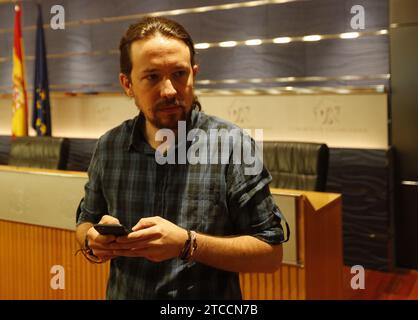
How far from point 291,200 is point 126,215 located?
871 millimetres

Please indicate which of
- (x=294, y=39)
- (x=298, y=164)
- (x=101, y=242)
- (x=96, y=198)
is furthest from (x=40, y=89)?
(x=101, y=242)

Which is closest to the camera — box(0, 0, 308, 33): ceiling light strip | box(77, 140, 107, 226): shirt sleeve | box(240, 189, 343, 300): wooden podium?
box(77, 140, 107, 226): shirt sleeve

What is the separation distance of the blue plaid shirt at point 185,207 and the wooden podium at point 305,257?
76 centimetres

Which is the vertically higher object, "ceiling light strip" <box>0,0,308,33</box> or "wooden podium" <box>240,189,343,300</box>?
"ceiling light strip" <box>0,0,308,33</box>

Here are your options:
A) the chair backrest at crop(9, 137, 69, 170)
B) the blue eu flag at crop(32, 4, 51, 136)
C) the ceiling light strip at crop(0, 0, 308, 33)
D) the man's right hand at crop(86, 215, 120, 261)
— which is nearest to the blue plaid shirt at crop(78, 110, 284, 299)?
the man's right hand at crop(86, 215, 120, 261)

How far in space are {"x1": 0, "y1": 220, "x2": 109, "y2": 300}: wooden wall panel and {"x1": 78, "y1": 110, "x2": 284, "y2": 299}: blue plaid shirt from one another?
123 centimetres

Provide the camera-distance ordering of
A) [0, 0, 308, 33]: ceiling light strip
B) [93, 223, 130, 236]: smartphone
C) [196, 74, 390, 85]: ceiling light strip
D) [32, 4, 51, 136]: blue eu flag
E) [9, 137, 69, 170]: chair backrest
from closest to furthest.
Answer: [93, 223, 130, 236]: smartphone → [9, 137, 69, 170]: chair backrest → [196, 74, 390, 85]: ceiling light strip → [0, 0, 308, 33]: ceiling light strip → [32, 4, 51, 136]: blue eu flag

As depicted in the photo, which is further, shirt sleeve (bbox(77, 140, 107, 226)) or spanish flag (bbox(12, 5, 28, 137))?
spanish flag (bbox(12, 5, 28, 137))

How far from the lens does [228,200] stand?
3.66ft

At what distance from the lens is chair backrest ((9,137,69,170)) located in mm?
3416

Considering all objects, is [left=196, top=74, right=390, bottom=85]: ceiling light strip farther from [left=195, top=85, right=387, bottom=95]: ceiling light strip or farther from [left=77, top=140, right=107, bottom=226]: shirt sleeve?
[left=77, top=140, right=107, bottom=226]: shirt sleeve

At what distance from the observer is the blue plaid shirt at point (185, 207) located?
1096 millimetres

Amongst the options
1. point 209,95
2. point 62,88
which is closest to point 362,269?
point 209,95

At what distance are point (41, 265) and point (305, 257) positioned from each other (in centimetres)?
144
